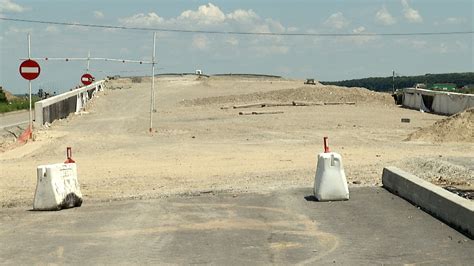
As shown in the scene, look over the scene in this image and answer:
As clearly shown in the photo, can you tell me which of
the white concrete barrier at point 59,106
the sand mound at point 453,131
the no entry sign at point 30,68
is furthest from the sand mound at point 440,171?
the white concrete barrier at point 59,106

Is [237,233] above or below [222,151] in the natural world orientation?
above

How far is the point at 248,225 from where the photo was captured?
1056 centimetres

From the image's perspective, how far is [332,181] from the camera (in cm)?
1237

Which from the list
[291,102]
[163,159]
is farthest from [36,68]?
[291,102]

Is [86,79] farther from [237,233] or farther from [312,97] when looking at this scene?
[237,233]

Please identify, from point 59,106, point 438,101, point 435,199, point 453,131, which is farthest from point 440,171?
point 438,101

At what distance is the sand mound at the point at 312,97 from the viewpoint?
54438mm

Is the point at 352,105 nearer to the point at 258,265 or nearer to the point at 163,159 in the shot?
the point at 163,159

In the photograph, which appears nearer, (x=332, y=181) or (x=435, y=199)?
(x=435, y=199)

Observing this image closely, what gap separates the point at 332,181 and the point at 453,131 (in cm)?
1374

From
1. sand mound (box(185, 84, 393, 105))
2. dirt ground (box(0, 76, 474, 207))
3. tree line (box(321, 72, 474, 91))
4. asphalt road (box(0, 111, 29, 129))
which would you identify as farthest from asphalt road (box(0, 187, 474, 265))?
tree line (box(321, 72, 474, 91))

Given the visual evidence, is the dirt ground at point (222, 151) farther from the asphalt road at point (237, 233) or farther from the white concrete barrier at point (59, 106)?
the asphalt road at point (237, 233)

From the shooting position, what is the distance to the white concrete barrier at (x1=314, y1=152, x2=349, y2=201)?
1236 cm

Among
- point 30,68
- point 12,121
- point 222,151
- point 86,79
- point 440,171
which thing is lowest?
point 12,121
